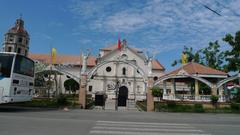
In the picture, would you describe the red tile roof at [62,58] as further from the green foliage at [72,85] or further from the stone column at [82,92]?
the stone column at [82,92]

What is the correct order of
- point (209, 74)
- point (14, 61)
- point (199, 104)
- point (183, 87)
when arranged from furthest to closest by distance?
point (183, 87)
point (209, 74)
point (199, 104)
point (14, 61)

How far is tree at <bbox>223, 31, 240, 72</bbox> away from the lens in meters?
40.8

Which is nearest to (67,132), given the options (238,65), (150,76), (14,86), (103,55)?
(14,86)

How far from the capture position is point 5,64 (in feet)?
53.7

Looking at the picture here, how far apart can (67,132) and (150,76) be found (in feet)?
57.5

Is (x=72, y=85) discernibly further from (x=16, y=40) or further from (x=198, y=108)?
(x=198, y=108)

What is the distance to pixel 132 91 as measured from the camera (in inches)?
2170

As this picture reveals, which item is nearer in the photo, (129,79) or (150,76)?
(150,76)

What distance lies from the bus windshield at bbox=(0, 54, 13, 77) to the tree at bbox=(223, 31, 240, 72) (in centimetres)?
3666

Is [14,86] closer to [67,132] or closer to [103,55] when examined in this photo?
[67,132]

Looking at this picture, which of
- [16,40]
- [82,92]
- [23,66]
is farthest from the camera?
[16,40]

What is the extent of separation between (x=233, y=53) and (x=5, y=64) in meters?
37.6

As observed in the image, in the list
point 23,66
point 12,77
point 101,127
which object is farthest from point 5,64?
point 101,127

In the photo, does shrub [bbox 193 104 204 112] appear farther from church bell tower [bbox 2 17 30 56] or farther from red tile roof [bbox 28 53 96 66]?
church bell tower [bbox 2 17 30 56]
